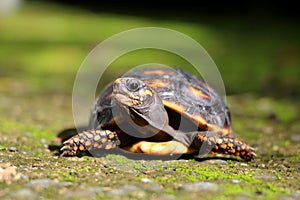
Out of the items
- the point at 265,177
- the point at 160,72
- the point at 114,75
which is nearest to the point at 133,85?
the point at 160,72

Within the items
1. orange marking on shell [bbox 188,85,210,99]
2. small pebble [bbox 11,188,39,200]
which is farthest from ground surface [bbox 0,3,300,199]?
orange marking on shell [bbox 188,85,210,99]

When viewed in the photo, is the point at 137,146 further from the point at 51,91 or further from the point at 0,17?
the point at 0,17

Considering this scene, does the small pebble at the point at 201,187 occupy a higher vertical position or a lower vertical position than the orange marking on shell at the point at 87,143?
lower

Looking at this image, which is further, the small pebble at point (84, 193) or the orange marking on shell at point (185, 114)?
the orange marking on shell at point (185, 114)

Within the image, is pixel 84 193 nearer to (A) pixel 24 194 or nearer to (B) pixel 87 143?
(A) pixel 24 194

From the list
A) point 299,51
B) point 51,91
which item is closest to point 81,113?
point 51,91

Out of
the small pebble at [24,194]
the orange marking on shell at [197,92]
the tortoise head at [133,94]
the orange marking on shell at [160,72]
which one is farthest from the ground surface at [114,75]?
the orange marking on shell at [160,72]

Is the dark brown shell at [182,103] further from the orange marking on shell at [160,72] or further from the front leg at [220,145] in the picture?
the front leg at [220,145]

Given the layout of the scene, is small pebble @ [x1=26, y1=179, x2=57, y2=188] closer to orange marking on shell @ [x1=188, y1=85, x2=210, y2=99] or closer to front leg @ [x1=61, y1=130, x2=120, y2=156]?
front leg @ [x1=61, y1=130, x2=120, y2=156]
